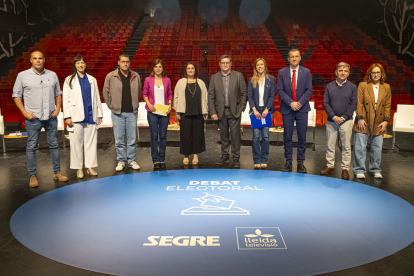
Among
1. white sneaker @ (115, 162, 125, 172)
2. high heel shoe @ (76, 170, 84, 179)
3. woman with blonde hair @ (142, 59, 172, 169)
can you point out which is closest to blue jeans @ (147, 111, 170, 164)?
woman with blonde hair @ (142, 59, 172, 169)

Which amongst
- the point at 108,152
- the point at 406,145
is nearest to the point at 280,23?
the point at 406,145

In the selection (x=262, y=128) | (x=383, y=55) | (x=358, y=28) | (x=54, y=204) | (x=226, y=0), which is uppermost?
(x=226, y=0)

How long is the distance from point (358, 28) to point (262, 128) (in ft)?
32.7

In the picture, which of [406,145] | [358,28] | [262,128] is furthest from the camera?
[358,28]

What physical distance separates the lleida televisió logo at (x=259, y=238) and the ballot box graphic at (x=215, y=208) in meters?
0.34

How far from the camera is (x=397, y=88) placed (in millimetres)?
9172

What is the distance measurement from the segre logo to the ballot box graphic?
446mm

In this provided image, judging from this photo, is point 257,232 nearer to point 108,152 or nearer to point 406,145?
point 108,152

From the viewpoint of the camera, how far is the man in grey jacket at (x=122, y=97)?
4.22 meters

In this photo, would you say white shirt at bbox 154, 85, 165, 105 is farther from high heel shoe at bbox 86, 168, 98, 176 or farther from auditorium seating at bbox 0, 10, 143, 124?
auditorium seating at bbox 0, 10, 143, 124

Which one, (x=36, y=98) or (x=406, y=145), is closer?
(x=36, y=98)

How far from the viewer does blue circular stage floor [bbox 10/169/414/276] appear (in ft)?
7.02

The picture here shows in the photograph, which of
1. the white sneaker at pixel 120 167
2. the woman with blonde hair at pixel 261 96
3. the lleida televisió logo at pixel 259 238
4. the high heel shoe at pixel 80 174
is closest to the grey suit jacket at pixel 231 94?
the woman with blonde hair at pixel 261 96

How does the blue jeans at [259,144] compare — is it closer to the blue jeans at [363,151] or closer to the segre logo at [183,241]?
the blue jeans at [363,151]
